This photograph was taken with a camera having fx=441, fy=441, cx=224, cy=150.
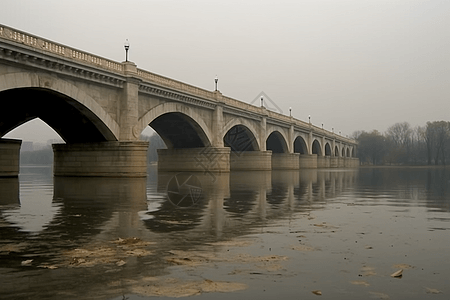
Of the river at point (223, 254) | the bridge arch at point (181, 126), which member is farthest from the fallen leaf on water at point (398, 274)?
the bridge arch at point (181, 126)

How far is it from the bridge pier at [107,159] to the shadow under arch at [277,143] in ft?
147

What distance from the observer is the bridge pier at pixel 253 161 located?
6400cm

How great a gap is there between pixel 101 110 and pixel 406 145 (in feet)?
472

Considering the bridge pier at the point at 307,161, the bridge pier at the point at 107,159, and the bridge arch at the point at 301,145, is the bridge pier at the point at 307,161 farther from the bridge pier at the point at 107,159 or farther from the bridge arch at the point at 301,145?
the bridge pier at the point at 107,159

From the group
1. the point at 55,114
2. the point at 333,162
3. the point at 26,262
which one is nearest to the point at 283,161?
the point at 333,162

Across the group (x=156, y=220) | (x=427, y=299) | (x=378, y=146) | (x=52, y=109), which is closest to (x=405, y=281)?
(x=427, y=299)

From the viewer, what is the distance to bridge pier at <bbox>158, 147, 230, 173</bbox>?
50.1m

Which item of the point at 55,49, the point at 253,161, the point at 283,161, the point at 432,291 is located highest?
the point at 55,49

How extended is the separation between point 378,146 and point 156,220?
159121mm

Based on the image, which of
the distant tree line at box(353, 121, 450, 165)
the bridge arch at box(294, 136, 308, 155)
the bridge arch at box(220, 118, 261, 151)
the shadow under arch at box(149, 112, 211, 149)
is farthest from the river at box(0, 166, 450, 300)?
the distant tree line at box(353, 121, 450, 165)

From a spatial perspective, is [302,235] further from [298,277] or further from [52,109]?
[52,109]

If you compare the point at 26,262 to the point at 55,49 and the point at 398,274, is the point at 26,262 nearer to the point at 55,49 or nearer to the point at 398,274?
the point at 398,274

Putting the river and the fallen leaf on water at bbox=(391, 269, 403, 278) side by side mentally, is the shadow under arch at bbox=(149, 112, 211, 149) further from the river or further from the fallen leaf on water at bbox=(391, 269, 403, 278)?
the fallen leaf on water at bbox=(391, 269, 403, 278)

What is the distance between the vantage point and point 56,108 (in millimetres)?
32125
